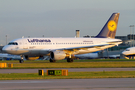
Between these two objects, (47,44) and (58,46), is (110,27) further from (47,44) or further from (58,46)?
(47,44)

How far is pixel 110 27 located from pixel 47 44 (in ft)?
54.2

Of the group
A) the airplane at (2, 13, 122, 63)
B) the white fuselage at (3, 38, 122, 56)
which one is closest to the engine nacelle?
the airplane at (2, 13, 122, 63)

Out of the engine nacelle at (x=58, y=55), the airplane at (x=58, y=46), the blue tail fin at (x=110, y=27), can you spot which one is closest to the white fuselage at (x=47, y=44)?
the airplane at (x=58, y=46)

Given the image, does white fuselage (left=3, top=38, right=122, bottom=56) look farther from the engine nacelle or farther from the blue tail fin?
the engine nacelle

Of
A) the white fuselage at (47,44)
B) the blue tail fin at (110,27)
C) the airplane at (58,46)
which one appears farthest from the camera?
the blue tail fin at (110,27)

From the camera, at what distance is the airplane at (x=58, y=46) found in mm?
50625

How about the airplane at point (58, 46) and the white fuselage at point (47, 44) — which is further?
the white fuselage at point (47, 44)

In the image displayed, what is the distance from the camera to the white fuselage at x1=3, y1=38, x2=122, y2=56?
5078cm

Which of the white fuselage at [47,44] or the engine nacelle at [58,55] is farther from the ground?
the white fuselage at [47,44]

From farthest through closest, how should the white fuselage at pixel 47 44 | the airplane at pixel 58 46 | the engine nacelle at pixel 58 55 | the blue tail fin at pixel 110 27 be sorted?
the blue tail fin at pixel 110 27, the white fuselage at pixel 47 44, the airplane at pixel 58 46, the engine nacelle at pixel 58 55

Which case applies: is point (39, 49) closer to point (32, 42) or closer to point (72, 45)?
point (32, 42)

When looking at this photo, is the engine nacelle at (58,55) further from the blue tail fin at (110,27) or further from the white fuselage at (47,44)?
the blue tail fin at (110,27)

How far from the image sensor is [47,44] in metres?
53.3

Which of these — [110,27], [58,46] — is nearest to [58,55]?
[58,46]
